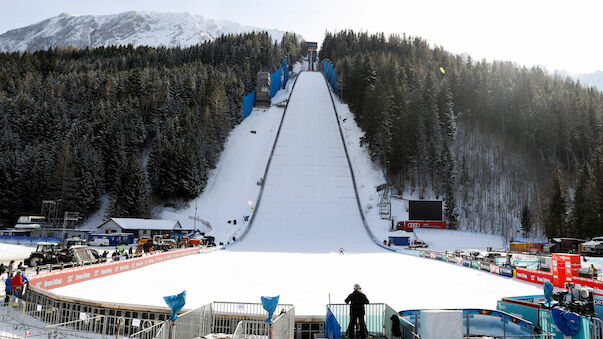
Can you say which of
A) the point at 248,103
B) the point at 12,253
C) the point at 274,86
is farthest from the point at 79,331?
the point at 274,86

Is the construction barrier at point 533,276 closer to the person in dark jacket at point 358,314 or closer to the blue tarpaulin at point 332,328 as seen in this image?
the person in dark jacket at point 358,314

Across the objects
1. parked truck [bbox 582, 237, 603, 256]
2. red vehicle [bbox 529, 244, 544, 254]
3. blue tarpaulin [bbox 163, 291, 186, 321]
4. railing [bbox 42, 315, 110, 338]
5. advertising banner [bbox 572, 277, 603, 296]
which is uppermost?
blue tarpaulin [bbox 163, 291, 186, 321]

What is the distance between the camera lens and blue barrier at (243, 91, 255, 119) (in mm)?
66606

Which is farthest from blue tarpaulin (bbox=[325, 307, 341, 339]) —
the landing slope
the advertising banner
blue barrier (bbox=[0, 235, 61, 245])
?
blue barrier (bbox=[0, 235, 61, 245])

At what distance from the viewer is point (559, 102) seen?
5147 centimetres

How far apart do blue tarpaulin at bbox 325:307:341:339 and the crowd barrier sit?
6089cm

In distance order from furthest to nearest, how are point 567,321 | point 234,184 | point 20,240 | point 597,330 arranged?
1. point 234,184
2. point 20,240
3. point 597,330
4. point 567,321

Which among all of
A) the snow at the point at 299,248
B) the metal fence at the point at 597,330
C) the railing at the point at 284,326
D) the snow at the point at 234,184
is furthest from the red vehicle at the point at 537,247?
the railing at the point at 284,326

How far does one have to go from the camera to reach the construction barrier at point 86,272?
43.0ft

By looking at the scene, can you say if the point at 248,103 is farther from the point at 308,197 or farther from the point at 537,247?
the point at 537,247

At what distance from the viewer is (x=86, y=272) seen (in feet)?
51.6

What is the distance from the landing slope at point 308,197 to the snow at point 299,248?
109 millimetres

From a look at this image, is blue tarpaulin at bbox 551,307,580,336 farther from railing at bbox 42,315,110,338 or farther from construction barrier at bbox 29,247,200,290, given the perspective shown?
construction barrier at bbox 29,247,200,290

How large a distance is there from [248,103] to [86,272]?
55.0 m
